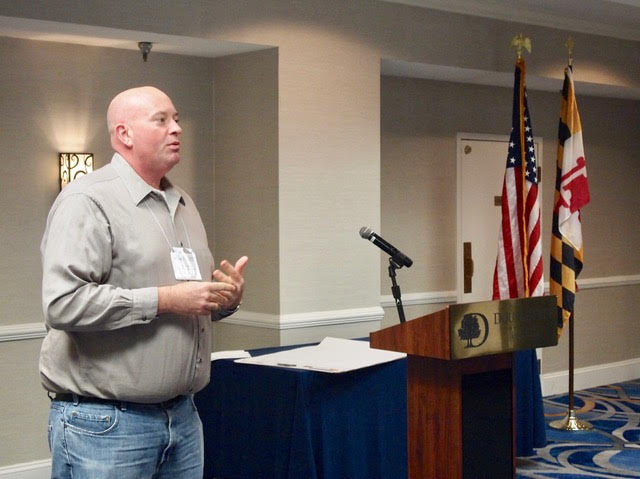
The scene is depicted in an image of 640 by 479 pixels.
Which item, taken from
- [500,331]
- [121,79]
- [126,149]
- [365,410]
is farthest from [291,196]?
[126,149]

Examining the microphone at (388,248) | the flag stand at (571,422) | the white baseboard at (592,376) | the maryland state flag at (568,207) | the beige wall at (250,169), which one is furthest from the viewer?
the white baseboard at (592,376)

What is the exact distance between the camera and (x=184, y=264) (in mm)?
2461

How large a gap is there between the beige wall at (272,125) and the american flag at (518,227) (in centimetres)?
67

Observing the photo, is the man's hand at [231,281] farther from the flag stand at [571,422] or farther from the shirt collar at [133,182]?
the flag stand at [571,422]

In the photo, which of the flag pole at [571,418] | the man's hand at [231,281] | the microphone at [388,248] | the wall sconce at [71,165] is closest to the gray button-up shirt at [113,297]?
the man's hand at [231,281]

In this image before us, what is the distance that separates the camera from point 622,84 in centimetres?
731

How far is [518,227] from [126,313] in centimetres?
408

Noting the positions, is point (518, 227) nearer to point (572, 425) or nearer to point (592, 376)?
point (572, 425)

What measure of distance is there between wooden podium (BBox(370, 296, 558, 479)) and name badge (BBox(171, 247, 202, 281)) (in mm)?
884

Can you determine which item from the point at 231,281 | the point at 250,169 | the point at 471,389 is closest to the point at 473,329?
the point at 471,389

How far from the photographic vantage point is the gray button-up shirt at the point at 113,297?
226 centimetres

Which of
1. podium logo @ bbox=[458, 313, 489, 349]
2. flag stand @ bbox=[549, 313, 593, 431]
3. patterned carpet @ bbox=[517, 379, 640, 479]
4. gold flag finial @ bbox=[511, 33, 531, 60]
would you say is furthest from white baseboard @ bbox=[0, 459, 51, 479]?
gold flag finial @ bbox=[511, 33, 531, 60]

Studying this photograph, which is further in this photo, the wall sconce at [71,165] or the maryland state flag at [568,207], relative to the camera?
the maryland state flag at [568,207]

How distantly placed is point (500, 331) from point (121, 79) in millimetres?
2893
